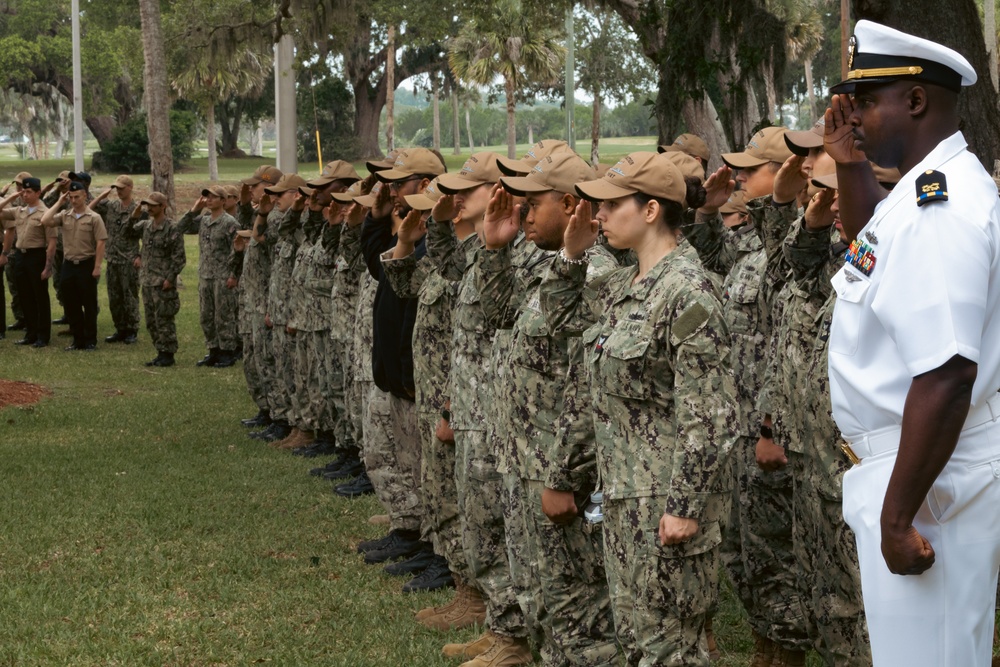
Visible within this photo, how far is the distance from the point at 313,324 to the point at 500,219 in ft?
16.1

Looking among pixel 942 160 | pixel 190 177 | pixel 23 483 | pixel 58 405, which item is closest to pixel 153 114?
pixel 58 405

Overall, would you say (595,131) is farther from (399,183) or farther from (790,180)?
Result: (790,180)

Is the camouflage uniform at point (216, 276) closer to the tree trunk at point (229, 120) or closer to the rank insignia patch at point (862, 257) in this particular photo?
the rank insignia patch at point (862, 257)

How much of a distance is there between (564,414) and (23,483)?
5952 mm

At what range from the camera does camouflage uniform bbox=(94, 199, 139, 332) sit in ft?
52.5

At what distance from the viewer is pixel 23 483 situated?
878cm

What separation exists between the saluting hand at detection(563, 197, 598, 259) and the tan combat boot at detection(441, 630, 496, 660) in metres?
1.88

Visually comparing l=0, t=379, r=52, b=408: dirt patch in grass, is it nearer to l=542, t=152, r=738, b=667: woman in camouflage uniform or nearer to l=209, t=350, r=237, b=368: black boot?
l=209, t=350, r=237, b=368: black boot

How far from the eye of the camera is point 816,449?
4.22 m

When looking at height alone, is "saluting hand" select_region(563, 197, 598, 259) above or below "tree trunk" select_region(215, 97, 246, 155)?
below

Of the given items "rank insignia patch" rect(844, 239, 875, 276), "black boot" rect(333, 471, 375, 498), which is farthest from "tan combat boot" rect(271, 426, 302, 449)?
"rank insignia patch" rect(844, 239, 875, 276)

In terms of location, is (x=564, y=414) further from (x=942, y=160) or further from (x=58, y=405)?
(x=58, y=405)

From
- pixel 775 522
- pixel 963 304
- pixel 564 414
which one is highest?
pixel 963 304

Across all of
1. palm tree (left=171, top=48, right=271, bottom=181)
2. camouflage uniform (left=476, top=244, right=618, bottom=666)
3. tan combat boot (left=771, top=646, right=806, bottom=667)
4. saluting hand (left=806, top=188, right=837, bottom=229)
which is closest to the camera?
camouflage uniform (left=476, top=244, right=618, bottom=666)
